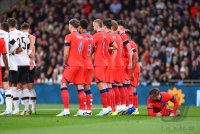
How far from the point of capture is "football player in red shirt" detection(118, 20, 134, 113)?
2155cm

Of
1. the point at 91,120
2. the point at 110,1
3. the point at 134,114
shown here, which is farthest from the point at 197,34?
the point at 91,120

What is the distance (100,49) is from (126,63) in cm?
167

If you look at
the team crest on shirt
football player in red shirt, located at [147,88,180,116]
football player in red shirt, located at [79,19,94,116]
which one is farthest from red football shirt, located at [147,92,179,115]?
the team crest on shirt

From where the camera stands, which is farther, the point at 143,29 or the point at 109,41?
the point at 143,29

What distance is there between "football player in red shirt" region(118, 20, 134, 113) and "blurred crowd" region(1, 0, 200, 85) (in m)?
9.47

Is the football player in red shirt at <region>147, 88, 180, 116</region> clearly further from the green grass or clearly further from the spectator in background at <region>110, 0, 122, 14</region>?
the spectator in background at <region>110, 0, 122, 14</region>

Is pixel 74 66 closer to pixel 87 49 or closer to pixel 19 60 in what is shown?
pixel 87 49

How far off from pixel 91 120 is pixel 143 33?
18680 mm

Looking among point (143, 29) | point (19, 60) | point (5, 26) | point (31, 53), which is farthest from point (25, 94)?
point (143, 29)

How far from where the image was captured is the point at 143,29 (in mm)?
36469

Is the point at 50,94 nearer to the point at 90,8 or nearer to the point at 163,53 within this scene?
the point at 163,53

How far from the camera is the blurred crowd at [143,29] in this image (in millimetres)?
33594

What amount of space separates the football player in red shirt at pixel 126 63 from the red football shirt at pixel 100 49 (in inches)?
36.6

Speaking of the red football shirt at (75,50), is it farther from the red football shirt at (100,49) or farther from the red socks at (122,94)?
the red socks at (122,94)
